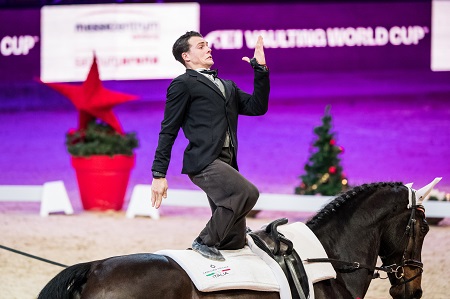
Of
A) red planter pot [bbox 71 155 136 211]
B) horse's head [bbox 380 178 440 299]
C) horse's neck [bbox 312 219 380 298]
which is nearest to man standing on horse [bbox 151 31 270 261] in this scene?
horse's neck [bbox 312 219 380 298]

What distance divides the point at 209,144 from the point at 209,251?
48 centimetres

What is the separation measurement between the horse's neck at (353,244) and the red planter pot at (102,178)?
18.7ft

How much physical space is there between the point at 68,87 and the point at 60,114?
4057 millimetres

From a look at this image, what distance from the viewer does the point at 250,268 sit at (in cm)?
372

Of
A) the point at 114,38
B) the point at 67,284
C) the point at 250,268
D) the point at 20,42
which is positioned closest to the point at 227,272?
the point at 250,268

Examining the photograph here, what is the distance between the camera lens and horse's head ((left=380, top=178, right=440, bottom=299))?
412 cm

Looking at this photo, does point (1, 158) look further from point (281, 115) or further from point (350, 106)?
point (350, 106)

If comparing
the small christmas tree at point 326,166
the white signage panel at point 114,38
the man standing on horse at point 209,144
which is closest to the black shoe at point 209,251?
the man standing on horse at point 209,144

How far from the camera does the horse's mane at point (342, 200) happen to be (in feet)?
13.7

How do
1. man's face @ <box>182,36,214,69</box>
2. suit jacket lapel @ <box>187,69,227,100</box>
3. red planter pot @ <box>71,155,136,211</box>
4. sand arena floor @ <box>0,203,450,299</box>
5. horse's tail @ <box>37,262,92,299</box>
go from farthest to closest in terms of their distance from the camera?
red planter pot @ <box>71,155,136,211</box>, sand arena floor @ <box>0,203,450,299</box>, man's face @ <box>182,36,214,69</box>, suit jacket lapel @ <box>187,69,227,100</box>, horse's tail @ <box>37,262,92,299</box>

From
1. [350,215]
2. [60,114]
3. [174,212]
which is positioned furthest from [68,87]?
[350,215]

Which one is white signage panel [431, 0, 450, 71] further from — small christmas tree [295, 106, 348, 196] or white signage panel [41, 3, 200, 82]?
white signage panel [41, 3, 200, 82]

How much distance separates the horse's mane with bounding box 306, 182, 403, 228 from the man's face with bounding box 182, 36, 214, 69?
930 millimetres

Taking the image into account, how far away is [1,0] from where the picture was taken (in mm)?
12703
